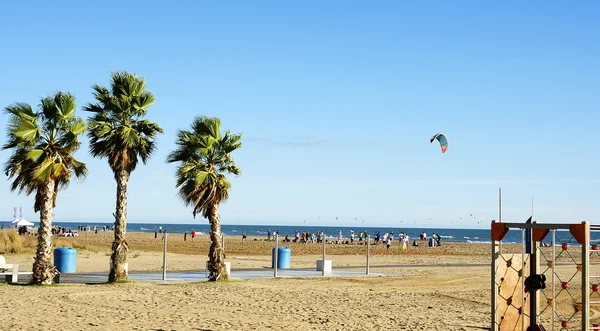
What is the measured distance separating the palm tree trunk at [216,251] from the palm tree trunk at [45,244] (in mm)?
5618

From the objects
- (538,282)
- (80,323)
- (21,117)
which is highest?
(21,117)

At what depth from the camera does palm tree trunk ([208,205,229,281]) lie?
28.2 metres

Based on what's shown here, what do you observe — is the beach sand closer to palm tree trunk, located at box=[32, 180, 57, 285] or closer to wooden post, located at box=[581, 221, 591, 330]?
palm tree trunk, located at box=[32, 180, 57, 285]

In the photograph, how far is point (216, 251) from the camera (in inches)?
1111

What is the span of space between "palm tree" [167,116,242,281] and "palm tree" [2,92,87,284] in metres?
3.79

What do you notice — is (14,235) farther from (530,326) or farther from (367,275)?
(530,326)

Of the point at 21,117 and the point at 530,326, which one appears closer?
the point at 530,326

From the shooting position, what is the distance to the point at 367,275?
115 ft

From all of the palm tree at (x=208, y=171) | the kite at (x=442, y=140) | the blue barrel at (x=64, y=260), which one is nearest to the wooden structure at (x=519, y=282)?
the kite at (x=442, y=140)

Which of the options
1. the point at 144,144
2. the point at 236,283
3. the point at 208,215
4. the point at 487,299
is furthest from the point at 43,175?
the point at 487,299

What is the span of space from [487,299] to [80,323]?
13.8 m

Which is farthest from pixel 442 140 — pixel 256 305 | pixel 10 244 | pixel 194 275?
pixel 10 244

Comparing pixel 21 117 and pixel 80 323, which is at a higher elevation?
pixel 21 117

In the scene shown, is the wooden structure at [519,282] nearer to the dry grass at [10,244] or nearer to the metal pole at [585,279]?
the metal pole at [585,279]
